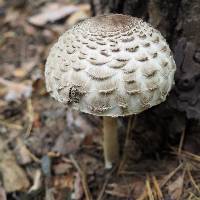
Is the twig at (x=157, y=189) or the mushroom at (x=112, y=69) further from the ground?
the mushroom at (x=112, y=69)

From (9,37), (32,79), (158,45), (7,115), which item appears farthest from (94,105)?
(9,37)

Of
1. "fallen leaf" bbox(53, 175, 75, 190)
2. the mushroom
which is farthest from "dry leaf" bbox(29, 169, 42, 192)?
the mushroom

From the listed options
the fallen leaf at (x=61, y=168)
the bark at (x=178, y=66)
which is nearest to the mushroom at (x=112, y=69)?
the bark at (x=178, y=66)

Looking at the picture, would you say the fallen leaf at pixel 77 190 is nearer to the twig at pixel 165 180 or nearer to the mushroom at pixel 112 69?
the twig at pixel 165 180

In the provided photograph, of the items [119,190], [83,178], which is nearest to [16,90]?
[83,178]

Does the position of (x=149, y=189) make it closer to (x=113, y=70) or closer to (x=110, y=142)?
(x=110, y=142)

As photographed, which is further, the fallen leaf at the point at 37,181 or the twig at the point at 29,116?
the twig at the point at 29,116
